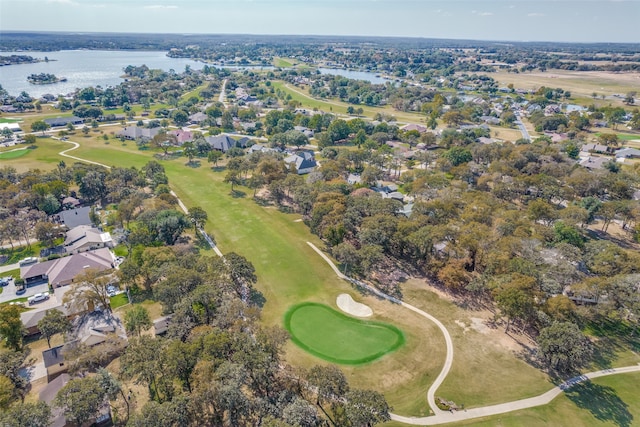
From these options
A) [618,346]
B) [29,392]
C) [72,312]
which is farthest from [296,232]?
[618,346]

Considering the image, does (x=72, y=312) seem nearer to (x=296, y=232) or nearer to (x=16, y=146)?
(x=296, y=232)

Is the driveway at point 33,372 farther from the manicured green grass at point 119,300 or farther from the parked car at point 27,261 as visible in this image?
the parked car at point 27,261

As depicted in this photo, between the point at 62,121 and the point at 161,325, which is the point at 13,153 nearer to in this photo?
the point at 62,121

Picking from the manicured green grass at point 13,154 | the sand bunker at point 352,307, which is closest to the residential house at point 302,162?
the sand bunker at point 352,307

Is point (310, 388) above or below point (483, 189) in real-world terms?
below

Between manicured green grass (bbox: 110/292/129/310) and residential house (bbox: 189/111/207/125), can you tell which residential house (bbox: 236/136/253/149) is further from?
manicured green grass (bbox: 110/292/129/310)

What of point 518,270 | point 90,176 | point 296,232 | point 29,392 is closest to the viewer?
point 29,392

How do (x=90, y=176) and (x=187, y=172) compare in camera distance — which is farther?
(x=187, y=172)

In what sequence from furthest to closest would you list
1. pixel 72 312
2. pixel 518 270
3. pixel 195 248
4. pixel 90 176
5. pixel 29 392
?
pixel 90 176 < pixel 195 248 < pixel 518 270 < pixel 72 312 < pixel 29 392

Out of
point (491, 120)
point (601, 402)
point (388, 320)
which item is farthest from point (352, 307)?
point (491, 120)
